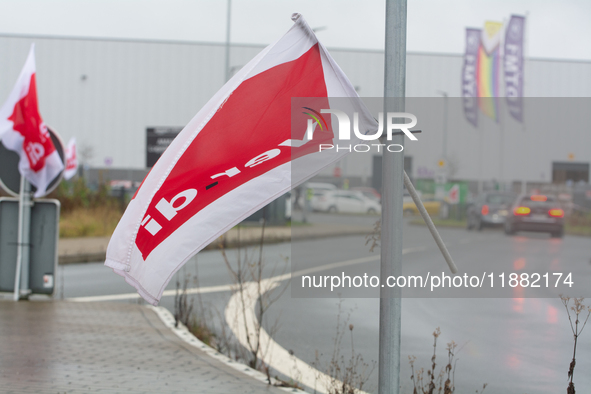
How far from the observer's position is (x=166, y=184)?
3059mm

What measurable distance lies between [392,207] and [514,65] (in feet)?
119

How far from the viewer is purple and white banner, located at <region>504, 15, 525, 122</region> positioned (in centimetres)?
3625

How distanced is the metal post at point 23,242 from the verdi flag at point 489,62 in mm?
32612

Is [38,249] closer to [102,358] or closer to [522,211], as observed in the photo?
[102,358]

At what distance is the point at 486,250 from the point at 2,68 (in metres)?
40.6

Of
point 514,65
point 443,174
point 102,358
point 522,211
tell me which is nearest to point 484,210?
point 522,211

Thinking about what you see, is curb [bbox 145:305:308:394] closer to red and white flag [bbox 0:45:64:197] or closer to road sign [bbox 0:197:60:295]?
road sign [bbox 0:197:60:295]

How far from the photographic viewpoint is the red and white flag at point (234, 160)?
3020 mm

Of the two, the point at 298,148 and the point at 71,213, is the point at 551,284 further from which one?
the point at 71,213

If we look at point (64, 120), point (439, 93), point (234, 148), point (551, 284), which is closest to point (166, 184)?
point (234, 148)

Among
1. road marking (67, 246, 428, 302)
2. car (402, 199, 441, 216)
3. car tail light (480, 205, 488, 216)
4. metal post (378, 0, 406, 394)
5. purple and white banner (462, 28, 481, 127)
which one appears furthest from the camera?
car (402, 199, 441, 216)

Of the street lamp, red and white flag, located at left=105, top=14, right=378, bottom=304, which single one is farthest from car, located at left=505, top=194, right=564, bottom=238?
red and white flag, located at left=105, top=14, right=378, bottom=304

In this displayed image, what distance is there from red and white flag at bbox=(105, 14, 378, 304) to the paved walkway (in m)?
2.04

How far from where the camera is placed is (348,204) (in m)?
45.8
